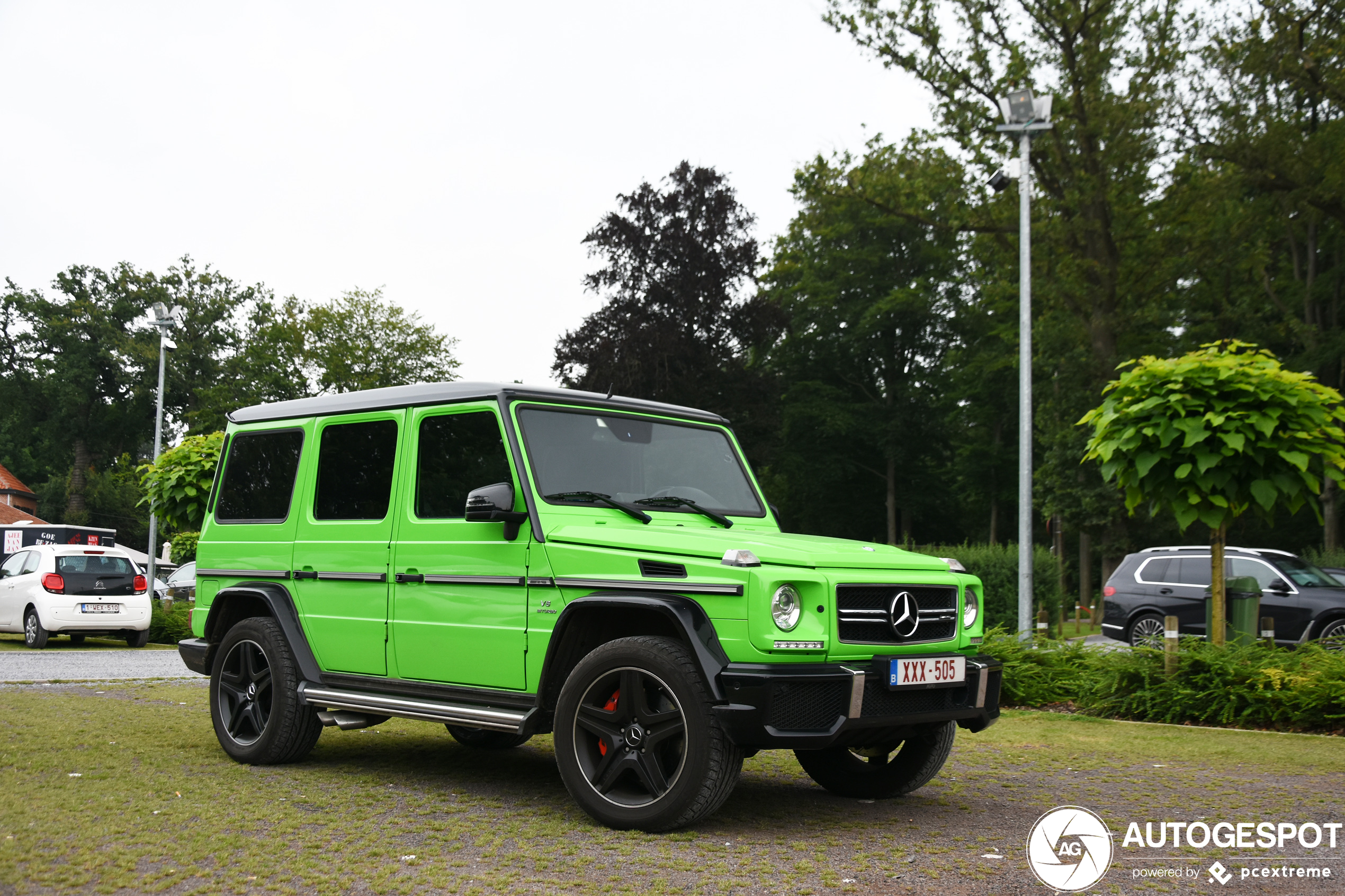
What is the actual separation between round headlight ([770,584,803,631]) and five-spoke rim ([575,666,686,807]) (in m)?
0.60

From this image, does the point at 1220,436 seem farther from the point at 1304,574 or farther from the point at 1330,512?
the point at 1330,512

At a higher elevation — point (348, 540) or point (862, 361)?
point (862, 361)

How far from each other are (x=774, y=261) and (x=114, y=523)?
44815mm

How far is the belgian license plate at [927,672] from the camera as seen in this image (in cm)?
587

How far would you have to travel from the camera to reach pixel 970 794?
7.19 m

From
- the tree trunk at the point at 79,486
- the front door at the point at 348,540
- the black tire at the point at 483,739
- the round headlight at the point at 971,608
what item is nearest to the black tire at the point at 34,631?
the black tire at the point at 483,739

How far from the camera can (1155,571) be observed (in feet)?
65.6

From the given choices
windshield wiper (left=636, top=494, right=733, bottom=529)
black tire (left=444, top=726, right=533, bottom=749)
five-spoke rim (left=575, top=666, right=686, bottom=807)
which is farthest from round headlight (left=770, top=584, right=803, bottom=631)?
black tire (left=444, top=726, right=533, bottom=749)

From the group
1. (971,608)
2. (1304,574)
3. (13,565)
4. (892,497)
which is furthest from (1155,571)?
(892,497)

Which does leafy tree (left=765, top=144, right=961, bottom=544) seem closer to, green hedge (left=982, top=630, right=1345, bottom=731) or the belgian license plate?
green hedge (left=982, top=630, right=1345, bottom=731)

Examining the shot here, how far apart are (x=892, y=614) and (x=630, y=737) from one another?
1.41 meters

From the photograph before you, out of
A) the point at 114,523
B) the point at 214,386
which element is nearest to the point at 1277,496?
the point at 214,386

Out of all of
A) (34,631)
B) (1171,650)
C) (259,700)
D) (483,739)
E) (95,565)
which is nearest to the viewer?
(259,700)

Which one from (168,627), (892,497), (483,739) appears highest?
(892,497)
